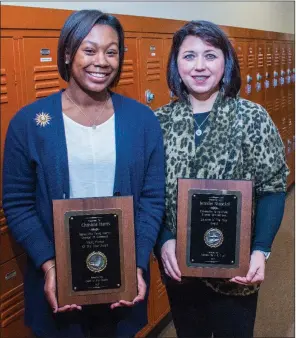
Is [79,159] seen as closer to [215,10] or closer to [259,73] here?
[215,10]

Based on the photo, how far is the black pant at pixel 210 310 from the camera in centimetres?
155

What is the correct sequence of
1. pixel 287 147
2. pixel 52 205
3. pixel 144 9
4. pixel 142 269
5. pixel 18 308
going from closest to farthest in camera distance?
pixel 52 205 < pixel 142 269 < pixel 18 308 < pixel 144 9 < pixel 287 147

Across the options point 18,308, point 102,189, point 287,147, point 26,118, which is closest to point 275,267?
point 287,147

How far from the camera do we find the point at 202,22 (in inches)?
57.2

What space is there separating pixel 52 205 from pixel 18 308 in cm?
73

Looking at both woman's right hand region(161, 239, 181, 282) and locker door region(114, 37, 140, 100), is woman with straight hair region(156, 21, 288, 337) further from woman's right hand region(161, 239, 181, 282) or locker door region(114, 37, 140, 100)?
locker door region(114, 37, 140, 100)

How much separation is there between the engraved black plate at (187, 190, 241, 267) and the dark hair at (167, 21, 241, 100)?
0.36 meters

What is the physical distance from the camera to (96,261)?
137cm

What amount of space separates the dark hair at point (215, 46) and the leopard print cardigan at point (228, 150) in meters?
0.05

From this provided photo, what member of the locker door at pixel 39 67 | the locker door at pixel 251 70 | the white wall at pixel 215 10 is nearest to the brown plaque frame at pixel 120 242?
the locker door at pixel 39 67

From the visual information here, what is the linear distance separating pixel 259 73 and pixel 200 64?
2762mm

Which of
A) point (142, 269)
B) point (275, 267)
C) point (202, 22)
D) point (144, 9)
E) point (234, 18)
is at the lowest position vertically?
point (275, 267)

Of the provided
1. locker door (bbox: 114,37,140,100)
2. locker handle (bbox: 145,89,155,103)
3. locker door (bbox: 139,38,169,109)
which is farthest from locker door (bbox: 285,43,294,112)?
locker door (bbox: 114,37,140,100)

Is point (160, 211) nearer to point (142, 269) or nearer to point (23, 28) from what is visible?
point (142, 269)
